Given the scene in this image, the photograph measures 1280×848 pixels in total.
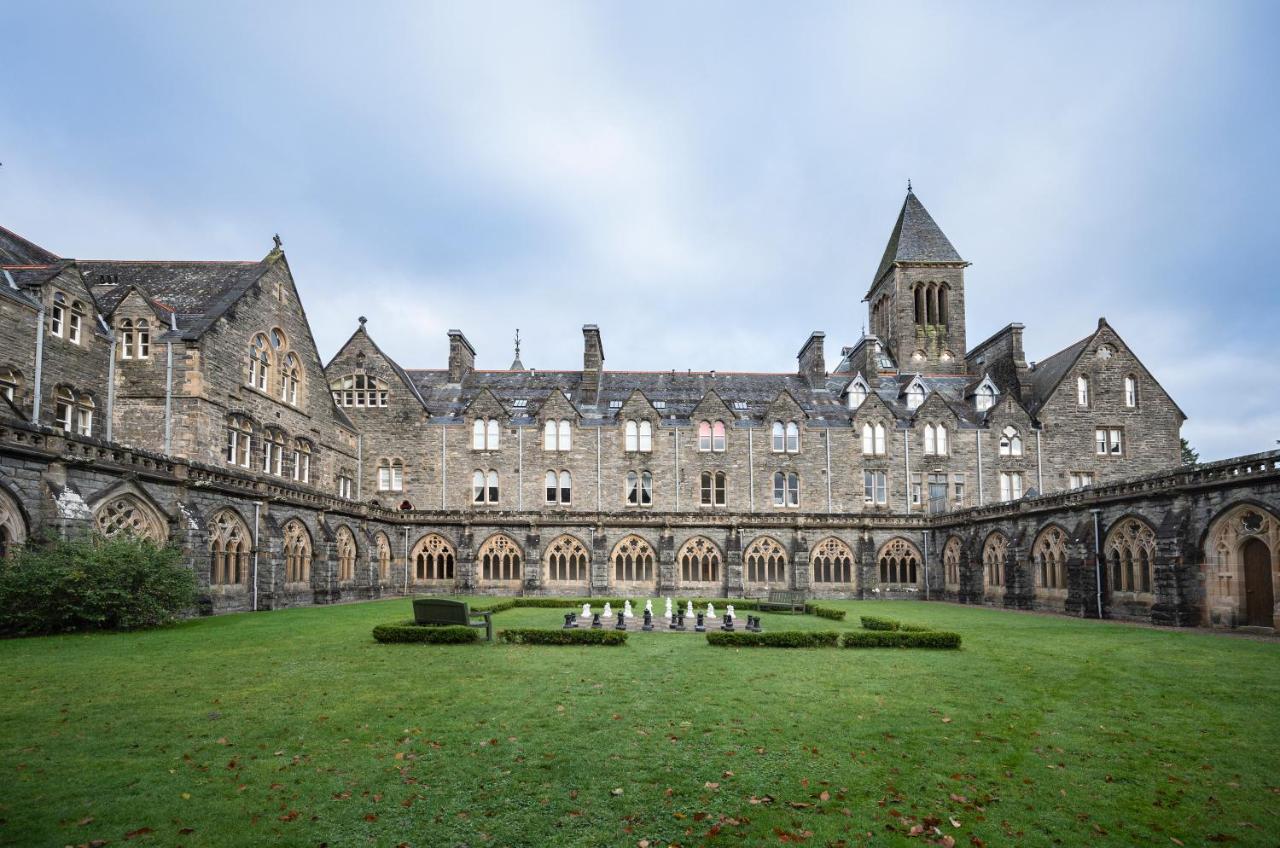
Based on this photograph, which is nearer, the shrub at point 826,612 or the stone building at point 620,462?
the stone building at point 620,462

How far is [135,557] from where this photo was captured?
17875 mm

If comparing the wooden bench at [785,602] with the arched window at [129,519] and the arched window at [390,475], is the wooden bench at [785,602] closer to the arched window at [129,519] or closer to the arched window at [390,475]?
the arched window at [129,519]

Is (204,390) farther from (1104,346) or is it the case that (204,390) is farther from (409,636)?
(1104,346)

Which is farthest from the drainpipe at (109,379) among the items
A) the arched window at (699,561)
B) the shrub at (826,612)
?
the shrub at (826,612)

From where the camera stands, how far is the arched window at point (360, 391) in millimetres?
43875

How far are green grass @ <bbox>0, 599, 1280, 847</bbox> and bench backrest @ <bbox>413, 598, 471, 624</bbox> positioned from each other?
7.55 ft

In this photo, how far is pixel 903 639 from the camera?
17672 millimetres

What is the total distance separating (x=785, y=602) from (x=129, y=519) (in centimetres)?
2157

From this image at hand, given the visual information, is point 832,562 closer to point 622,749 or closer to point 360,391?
point 360,391

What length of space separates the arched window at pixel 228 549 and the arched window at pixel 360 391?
18177 millimetres

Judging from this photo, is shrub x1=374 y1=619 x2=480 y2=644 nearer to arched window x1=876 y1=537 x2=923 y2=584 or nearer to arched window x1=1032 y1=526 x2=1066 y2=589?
arched window x1=1032 y1=526 x2=1066 y2=589

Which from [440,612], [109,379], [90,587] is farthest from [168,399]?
[440,612]

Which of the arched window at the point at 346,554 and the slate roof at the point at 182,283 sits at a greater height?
the slate roof at the point at 182,283

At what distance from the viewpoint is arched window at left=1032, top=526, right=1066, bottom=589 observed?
29688 millimetres
